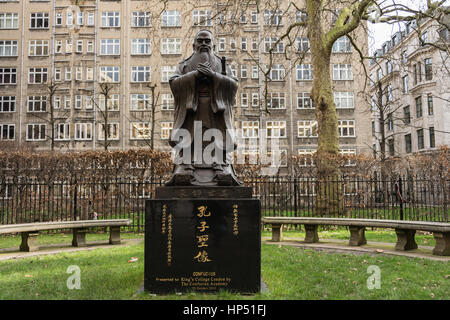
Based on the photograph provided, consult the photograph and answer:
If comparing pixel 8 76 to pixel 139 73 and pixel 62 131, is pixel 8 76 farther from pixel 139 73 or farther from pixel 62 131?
pixel 139 73

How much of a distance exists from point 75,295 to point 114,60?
35120mm

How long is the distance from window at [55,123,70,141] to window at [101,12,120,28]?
39.1ft

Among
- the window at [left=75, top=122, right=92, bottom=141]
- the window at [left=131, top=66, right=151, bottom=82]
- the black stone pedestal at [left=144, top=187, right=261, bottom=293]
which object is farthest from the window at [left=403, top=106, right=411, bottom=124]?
the black stone pedestal at [left=144, top=187, right=261, bottom=293]

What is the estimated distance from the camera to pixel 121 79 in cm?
3562

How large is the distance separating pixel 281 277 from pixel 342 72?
3445cm

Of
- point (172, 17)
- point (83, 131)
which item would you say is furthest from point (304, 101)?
point (83, 131)

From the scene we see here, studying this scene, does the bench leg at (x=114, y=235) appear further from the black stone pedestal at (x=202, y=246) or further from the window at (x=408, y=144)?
the window at (x=408, y=144)

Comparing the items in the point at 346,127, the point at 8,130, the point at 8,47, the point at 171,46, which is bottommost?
the point at 346,127

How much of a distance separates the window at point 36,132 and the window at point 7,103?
2966 millimetres

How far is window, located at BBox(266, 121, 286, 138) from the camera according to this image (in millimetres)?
35219

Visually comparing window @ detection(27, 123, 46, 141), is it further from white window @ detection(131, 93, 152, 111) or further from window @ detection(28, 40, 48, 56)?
white window @ detection(131, 93, 152, 111)

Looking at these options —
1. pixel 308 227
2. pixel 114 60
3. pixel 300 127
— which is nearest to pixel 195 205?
pixel 308 227

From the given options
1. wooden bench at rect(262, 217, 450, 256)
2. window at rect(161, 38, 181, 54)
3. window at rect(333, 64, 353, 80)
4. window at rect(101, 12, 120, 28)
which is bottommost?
wooden bench at rect(262, 217, 450, 256)

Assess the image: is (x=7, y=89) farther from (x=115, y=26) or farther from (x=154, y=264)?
(x=154, y=264)
